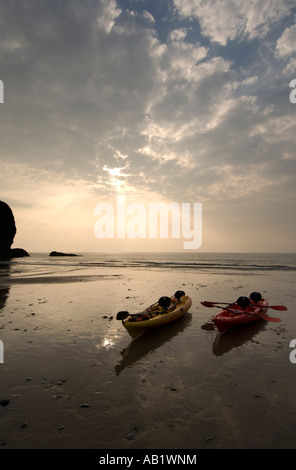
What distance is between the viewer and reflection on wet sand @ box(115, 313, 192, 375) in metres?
7.83

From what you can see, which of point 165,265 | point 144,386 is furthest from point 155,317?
point 165,265

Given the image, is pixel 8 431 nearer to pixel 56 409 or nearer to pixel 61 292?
pixel 56 409

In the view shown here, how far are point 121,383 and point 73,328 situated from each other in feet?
16.7

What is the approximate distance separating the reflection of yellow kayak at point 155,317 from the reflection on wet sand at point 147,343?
31 centimetres

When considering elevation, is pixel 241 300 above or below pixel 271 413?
above

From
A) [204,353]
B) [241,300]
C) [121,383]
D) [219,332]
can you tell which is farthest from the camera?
[241,300]

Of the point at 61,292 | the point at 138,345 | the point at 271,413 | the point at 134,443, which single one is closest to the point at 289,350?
the point at 271,413

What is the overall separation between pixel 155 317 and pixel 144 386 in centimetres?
451

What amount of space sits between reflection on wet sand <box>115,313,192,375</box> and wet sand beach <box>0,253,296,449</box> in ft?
0.13

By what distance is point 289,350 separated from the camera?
28.3 feet

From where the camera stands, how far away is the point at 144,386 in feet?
20.8

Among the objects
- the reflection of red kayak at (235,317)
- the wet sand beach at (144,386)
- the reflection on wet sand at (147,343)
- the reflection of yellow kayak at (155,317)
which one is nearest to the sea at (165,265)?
the reflection of red kayak at (235,317)

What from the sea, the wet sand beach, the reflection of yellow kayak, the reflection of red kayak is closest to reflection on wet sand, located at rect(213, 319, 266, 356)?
the wet sand beach

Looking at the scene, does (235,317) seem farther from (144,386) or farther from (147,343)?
(144,386)
